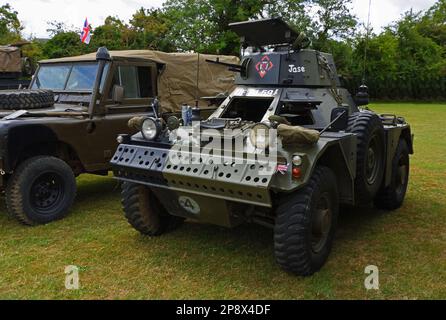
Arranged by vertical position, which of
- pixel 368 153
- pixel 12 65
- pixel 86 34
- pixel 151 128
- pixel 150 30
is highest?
pixel 150 30

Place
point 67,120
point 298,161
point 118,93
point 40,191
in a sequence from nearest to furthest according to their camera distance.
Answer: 1. point 298,161
2. point 40,191
3. point 67,120
4. point 118,93

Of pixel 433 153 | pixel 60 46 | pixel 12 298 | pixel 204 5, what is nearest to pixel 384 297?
pixel 12 298

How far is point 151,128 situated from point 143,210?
2.64ft

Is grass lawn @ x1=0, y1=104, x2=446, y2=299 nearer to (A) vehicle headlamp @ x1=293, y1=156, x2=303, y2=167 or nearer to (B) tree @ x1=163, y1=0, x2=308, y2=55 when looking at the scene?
(A) vehicle headlamp @ x1=293, y1=156, x2=303, y2=167

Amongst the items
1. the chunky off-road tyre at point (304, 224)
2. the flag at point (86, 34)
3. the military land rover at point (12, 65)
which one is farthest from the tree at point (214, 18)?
the chunky off-road tyre at point (304, 224)

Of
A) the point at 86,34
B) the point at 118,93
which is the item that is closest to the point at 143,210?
the point at 118,93

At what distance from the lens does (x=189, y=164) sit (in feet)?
12.5

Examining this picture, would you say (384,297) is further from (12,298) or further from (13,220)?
(13,220)

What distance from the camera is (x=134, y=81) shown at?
257 inches

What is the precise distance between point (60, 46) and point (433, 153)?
17.6 metres

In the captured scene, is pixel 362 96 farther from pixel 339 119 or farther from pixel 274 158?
pixel 274 158

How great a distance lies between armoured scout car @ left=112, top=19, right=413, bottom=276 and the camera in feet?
11.8

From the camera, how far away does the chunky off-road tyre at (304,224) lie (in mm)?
3656

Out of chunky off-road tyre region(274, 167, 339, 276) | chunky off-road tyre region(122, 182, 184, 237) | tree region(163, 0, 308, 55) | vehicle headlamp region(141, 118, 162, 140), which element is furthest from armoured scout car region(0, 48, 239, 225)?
tree region(163, 0, 308, 55)
